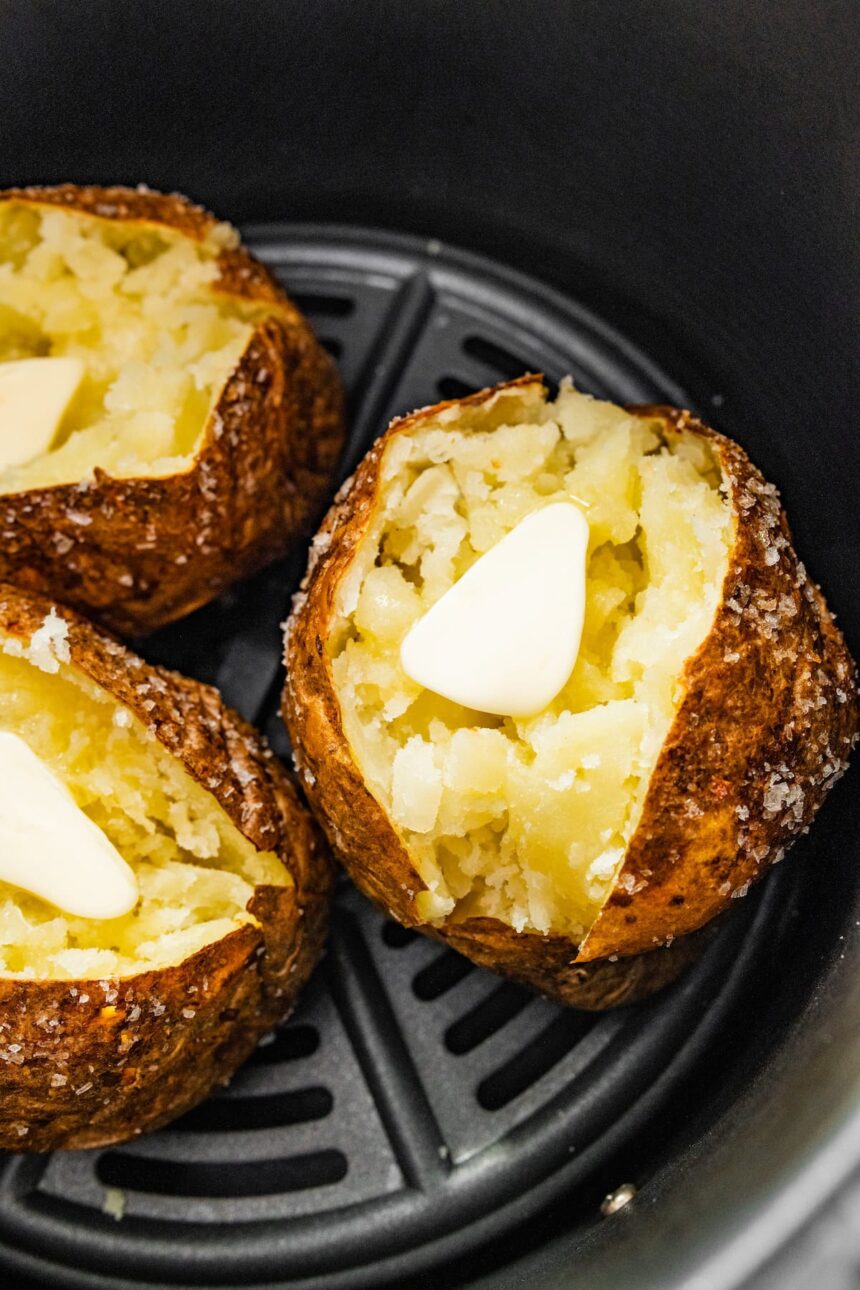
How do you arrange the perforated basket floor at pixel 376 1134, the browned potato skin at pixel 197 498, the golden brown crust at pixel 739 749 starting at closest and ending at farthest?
the golden brown crust at pixel 739 749
the browned potato skin at pixel 197 498
the perforated basket floor at pixel 376 1134

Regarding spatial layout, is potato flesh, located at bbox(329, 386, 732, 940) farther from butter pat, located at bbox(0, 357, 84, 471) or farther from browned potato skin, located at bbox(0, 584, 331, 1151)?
butter pat, located at bbox(0, 357, 84, 471)

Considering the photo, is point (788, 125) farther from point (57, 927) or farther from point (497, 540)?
point (57, 927)

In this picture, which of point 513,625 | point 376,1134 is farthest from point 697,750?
point 376,1134

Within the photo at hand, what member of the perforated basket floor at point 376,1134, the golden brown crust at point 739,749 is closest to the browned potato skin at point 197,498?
the perforated basket floor at point 376,1134

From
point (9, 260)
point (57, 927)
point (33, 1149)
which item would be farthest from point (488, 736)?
point (9, 260)

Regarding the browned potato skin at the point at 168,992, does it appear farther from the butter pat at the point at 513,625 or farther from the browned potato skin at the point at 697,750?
the butter pat at the point at 513,625

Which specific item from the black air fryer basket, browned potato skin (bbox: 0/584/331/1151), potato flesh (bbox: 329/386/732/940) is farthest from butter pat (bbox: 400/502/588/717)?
the black air fryer basket

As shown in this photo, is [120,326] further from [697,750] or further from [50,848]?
[697,750]
